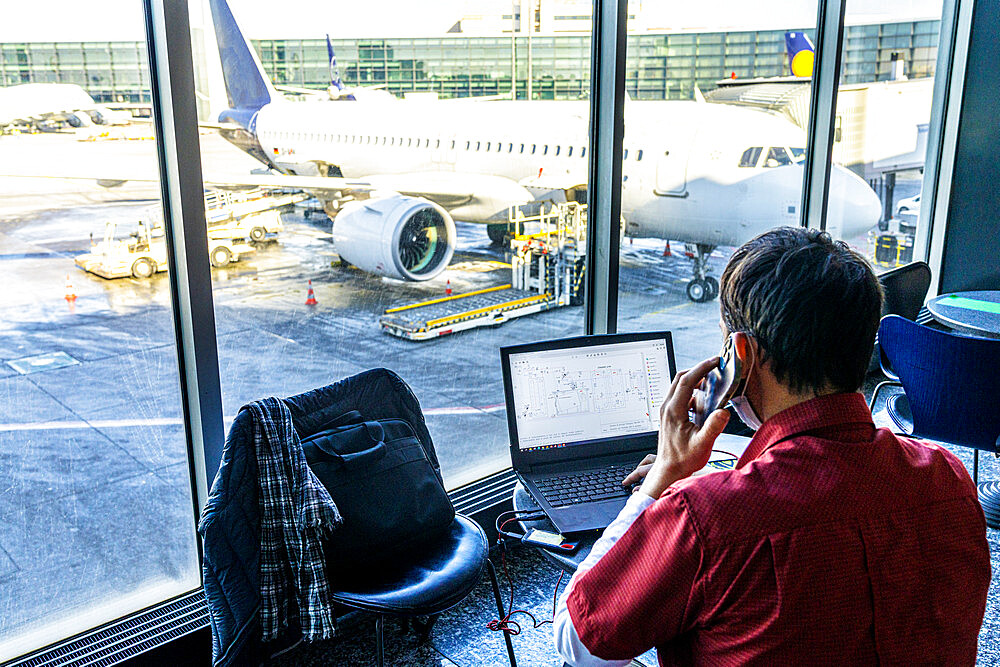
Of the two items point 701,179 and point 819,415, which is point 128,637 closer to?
point 819,415

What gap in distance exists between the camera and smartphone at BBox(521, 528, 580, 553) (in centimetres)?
158

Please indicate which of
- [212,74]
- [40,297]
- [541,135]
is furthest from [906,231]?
[40,297]

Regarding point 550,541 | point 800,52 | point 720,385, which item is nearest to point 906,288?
point 800,52

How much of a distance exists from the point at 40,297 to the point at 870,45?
4.47m

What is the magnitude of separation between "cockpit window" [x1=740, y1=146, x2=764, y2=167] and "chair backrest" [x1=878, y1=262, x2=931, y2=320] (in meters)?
2.54

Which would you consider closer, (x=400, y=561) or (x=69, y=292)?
(x=400, y=561)

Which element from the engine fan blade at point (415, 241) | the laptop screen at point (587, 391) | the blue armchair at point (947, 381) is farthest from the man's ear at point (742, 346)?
the engine fan blade at point (415, 241)

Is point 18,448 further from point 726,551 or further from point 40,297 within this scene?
point 726,551

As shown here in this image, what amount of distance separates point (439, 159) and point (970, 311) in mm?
2665

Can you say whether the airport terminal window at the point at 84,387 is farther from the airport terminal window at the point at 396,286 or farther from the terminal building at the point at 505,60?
the airport terminal window at the point at 396,286

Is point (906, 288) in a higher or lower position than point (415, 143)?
lower

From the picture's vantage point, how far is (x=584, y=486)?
5.97ft

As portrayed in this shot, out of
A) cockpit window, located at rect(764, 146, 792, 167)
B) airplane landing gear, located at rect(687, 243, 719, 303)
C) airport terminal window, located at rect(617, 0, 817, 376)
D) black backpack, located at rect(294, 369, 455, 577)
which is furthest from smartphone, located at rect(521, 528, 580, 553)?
cockpit window, located at rect(764, 146, 792, 167)

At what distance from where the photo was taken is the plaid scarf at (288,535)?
1821mm
